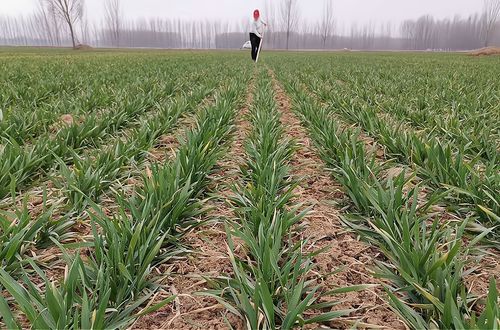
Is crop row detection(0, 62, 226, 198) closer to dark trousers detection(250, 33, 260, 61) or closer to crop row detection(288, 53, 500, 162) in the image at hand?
crop row detection(288, 53, 500, 162)

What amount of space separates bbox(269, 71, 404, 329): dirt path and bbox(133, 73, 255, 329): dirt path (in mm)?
456

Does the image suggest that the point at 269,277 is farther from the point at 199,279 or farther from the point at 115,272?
the point at 115,272

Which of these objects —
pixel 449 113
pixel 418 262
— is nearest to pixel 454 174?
pixel 418 262

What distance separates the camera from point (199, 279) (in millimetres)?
1573

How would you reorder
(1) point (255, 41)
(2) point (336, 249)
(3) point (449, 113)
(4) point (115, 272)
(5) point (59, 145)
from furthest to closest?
1. (1) point (255, 41)
2. (3) point (449, 113)
3. (5) point (59, 145)
4. (2) point (336, 249)
5. (4) point (115, 272)

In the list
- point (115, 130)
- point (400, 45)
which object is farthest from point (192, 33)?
point (115, 130)

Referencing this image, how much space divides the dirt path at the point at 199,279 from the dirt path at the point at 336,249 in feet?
1.50

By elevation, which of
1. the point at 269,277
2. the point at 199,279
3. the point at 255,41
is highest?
the point at 255,41

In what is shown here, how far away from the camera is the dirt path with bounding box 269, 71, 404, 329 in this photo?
1354 millimetres

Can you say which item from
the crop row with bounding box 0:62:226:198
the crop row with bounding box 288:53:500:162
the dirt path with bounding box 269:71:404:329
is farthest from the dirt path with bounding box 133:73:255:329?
the crop row with bounding box 288:53:500:162

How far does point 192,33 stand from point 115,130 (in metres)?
129

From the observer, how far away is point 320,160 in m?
3.27

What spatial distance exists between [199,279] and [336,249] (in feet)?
2.42

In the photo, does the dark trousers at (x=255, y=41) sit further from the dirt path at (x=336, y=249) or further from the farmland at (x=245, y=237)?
the dirt path at (x=336, y=249)
